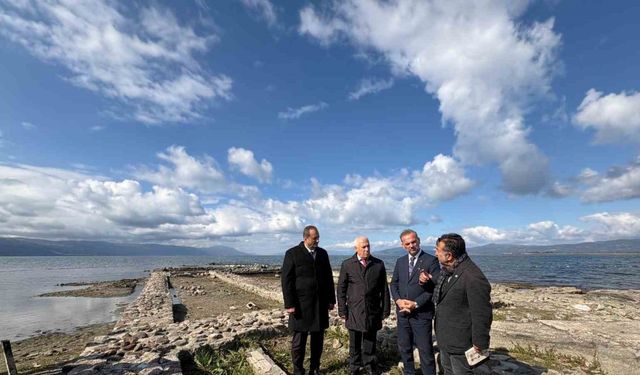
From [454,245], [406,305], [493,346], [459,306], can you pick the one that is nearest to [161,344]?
[406,305]

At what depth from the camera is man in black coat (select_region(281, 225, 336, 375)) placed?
5824 mm

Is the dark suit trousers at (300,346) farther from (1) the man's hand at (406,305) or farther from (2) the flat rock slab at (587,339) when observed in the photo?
(2) the flat rock slab at (587,339)

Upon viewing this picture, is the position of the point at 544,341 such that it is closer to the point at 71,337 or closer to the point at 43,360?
the point at 43,360

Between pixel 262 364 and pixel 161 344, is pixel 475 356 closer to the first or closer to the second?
pixel 262 364

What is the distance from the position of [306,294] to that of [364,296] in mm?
1049

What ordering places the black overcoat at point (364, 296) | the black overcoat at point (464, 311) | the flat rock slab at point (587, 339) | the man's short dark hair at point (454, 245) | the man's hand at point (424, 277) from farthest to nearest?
1. the black overcoat at point (364, 296)
2. the flat rock slab at point (587, 339)
3. the man's hand at point (424, 277)
4. the man's short dark hair at point (454, 245)
5. the black overcoat at point (464, 311)

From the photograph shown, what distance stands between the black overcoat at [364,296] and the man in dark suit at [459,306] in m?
1.77

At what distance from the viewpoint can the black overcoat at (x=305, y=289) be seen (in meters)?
5.82

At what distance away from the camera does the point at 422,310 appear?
17.9ft

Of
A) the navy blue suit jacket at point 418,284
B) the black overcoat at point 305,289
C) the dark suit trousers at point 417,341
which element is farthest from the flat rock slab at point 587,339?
the black overcoat at point 305,289

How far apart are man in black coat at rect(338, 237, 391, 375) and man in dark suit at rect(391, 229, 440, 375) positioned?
348mm

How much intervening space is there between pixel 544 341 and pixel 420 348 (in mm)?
3375

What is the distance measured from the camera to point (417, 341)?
5.45 metres

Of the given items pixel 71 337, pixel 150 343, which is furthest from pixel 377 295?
pixel 71 337
